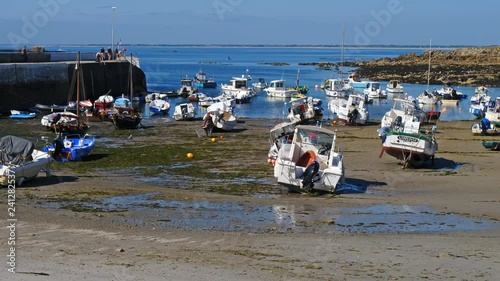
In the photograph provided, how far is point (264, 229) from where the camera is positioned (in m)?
15.0

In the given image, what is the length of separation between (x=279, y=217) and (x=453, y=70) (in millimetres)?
91541

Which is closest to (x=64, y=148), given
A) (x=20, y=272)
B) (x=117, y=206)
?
(x=117, y=206)

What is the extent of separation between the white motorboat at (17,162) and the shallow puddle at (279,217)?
2320mm

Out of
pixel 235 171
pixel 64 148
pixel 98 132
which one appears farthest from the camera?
pixel 98 132

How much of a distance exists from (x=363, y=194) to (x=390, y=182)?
2.33 metres

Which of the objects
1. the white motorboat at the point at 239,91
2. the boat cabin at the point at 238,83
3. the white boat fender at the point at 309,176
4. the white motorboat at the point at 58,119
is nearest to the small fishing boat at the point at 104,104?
the white motorboat at the point at 58,119

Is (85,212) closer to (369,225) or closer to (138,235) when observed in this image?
(138,235)

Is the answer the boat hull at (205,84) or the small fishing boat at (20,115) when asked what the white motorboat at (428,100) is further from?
the small fishing boat at (20,115)

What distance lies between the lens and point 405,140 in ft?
78.9

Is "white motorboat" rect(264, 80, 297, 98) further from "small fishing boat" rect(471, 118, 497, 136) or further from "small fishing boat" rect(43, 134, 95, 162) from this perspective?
"small fishing boat" rect(43, 134, 95, 162)

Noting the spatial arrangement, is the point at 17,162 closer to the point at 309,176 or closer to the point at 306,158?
the point at 309,176

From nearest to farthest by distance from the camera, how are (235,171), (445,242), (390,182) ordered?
(445,242), (390,182), (235,171)

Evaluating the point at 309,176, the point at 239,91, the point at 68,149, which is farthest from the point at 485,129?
the point at 239,91

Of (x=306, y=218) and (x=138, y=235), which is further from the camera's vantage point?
(x=306, y=218)
